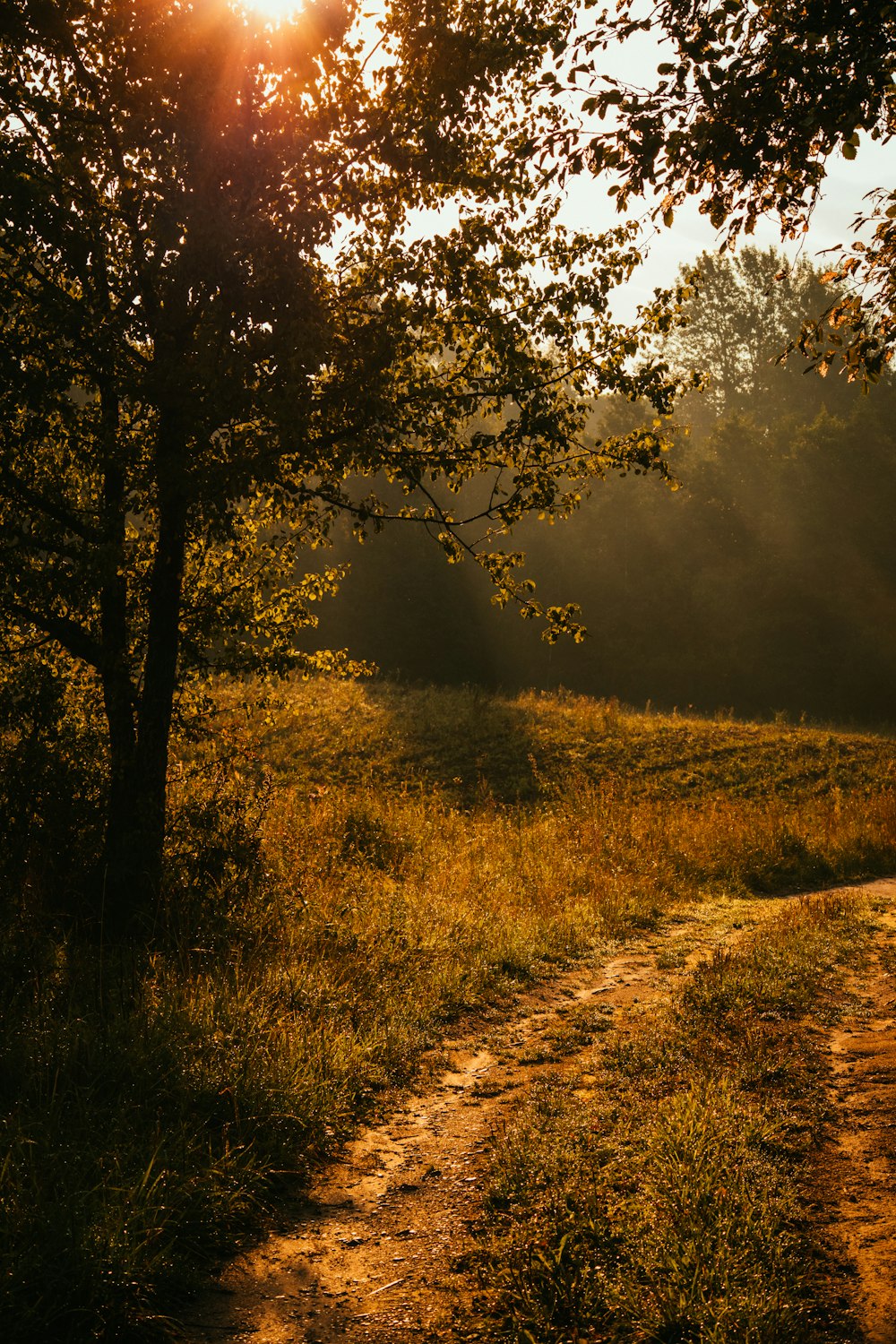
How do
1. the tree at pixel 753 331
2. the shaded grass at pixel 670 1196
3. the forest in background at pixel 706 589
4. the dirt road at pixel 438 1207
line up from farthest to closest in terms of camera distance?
the tree at pixel 753 331, the forest in background at pixel 706 589, the dirt road at pixel 438 1207, the shaded grass at pixel 670 1196

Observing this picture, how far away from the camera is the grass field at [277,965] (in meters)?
3.98

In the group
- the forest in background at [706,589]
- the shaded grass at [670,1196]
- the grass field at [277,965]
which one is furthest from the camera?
the forest in background at [706,589]

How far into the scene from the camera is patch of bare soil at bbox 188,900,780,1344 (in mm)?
3568

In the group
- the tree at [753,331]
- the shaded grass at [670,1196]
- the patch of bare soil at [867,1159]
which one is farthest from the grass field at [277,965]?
the tree at [753,331]

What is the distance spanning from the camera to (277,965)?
281 inches

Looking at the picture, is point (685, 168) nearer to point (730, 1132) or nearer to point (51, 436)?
point (51, 436)

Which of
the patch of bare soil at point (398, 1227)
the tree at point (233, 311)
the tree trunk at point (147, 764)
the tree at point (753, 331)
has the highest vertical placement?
the tree at point (753, 331)

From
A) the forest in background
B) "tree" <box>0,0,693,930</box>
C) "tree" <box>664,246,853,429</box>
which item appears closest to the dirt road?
"tree" <box>0,0,693,930</box>

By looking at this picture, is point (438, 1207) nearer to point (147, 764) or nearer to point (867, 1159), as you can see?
point (867, 1159)

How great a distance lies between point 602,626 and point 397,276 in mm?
45113

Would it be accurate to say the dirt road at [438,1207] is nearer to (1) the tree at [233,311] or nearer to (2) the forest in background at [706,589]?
(1) the tree at [233,311]

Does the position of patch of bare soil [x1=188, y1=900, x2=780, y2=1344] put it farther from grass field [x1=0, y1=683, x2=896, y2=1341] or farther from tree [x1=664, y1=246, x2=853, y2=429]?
tree [x1=664, y1=246, x2=853, y2=429]

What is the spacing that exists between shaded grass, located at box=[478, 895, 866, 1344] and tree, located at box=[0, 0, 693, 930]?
393 cm

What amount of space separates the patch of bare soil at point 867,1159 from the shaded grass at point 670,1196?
0.11 meters
